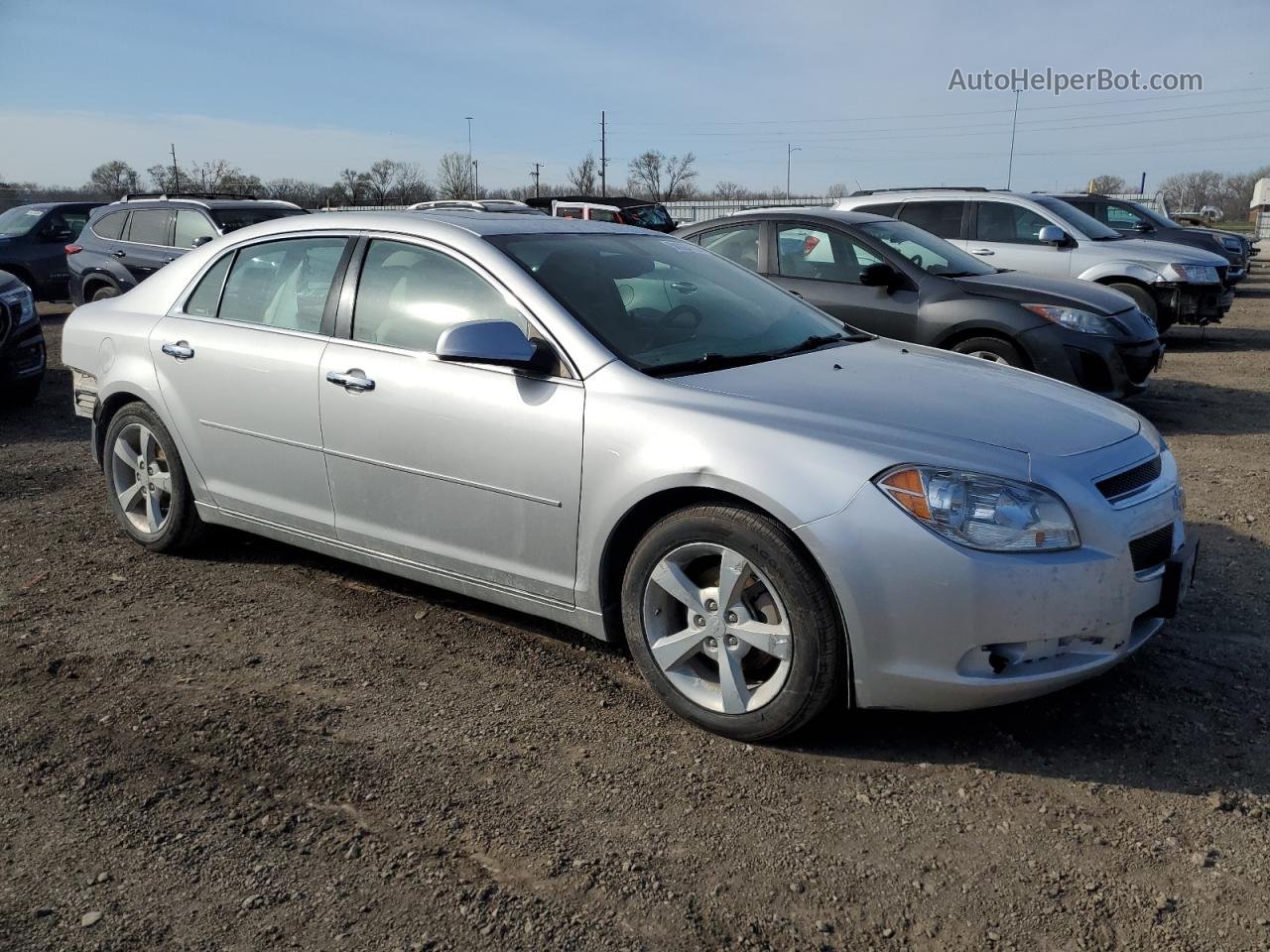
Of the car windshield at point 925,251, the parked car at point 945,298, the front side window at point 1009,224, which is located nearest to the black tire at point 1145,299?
the front side window at point 1009,224

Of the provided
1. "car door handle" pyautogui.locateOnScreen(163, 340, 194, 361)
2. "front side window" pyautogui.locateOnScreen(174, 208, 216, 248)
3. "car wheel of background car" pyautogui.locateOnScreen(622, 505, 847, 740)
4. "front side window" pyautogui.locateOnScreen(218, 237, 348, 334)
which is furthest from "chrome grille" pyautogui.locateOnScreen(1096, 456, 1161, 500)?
"front side window" pyautogui.locateOnScreen(174, 208, 216, 248)

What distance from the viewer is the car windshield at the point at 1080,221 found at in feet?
39.7

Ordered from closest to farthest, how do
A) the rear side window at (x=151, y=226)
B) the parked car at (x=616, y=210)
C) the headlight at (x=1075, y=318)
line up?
the headlight at (x=1075, y=318), the rear side window at (x=151, y=226), the parked car at (x=616, y=210)

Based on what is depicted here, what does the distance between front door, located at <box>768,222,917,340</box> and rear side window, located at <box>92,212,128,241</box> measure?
859cm

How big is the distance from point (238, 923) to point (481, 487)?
5.39ft

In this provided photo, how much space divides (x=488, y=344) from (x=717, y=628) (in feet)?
3.94

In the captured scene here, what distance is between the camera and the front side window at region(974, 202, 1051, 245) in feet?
38.7

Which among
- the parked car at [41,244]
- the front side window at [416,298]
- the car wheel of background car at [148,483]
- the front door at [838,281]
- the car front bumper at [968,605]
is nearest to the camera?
the car front bumper at [968,605]

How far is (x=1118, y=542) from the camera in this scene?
3.10 meters

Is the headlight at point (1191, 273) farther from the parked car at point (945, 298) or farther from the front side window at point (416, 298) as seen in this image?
the front side window at point (416, 298)

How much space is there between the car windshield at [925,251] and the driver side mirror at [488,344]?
16.5ft

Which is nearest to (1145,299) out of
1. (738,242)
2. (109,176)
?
(738,242)

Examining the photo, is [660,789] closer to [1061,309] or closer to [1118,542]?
[1118,542]

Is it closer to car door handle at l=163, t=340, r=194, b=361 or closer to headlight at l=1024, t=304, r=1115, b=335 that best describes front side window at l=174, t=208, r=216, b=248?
car door handle at l=163, t=340, r=194, b=361
